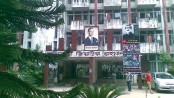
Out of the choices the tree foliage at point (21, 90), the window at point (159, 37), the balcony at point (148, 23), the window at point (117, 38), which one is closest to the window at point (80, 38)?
the window at point (117, 38)

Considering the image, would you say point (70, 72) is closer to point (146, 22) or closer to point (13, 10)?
point (146, 22)

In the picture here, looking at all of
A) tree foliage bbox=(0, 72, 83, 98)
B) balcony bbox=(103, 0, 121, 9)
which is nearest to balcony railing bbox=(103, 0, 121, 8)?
balcony bbox=(103, 0, 121, 9)

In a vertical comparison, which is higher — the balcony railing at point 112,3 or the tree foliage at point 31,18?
the balcony railing at point 112,3

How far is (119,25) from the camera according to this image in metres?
28.8

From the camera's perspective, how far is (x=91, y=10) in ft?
101

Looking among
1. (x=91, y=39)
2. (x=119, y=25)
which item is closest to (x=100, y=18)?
(x=119, y=25)

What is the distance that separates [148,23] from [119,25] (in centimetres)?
296

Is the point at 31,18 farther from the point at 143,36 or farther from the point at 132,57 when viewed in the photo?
the point at 143,36

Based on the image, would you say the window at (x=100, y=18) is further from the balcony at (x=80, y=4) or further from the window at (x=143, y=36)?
the window at (x=143, y=36)

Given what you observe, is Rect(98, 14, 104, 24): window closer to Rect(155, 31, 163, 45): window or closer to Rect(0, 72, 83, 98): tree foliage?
Rect(155, 31, 163, 45): window

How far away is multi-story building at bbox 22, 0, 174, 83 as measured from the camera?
2845 cm

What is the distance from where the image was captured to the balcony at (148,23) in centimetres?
2841

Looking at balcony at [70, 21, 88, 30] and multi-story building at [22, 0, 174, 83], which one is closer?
multi-story building at [22, 0, 174, 83]

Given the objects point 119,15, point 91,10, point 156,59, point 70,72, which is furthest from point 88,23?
point 156,59
